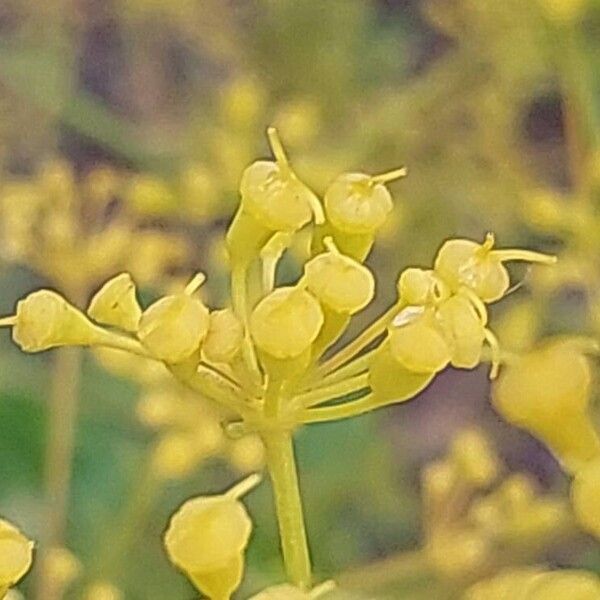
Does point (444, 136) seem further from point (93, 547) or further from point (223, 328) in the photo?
point (223, 328)

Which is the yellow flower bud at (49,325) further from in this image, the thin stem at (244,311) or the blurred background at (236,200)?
the blurred background at (236,200)

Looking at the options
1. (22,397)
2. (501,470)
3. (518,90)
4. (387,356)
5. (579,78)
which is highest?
(387,356)

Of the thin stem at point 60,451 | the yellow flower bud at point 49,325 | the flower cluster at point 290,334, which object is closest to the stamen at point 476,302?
the flower cluster at point 290,334

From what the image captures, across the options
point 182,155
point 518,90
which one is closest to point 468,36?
point 518,90

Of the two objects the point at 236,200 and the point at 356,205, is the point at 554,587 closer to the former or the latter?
the point at 356,205

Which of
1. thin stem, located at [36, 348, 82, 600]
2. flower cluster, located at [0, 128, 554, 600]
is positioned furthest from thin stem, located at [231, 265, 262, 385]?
thin stem, located at [36, 348, 82, 600]

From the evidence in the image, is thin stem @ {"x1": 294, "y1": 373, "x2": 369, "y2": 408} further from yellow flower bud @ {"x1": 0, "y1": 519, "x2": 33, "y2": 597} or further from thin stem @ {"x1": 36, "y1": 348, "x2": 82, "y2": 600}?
thin stem @ {"x1": 36, "y1": 348, "x2": 82, "y2": 600}
